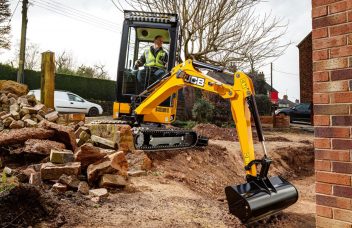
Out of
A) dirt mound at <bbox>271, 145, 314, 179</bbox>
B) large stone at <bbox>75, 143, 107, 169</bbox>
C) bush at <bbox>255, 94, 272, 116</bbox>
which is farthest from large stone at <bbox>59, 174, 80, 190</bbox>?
bush at <bbox>255, 94, 272, 116</bbox>

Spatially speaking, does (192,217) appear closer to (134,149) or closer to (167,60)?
(134,149)

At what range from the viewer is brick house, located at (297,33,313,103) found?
2238 centimetres

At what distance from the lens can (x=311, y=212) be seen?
5145 mm

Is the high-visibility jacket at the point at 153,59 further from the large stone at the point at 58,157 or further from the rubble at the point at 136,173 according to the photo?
the large stone at the point at 58,157

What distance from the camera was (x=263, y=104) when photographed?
23.7 meters

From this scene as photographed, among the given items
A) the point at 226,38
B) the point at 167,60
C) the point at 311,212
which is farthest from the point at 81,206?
the point at 226,38

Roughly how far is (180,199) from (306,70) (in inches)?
818

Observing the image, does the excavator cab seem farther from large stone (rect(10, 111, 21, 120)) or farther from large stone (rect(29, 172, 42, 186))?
large stone (rect(29, 172, 42, 186))

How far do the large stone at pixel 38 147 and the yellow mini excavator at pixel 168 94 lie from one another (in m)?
1.57

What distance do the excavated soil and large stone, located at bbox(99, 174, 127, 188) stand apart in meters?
0.11

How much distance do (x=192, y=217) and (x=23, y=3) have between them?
62.1ft

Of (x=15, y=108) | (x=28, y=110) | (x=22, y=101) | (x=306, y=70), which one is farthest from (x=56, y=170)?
(x=306, y=70)

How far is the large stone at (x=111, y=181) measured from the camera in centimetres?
429

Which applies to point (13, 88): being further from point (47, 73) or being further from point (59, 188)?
point (59, 188)
